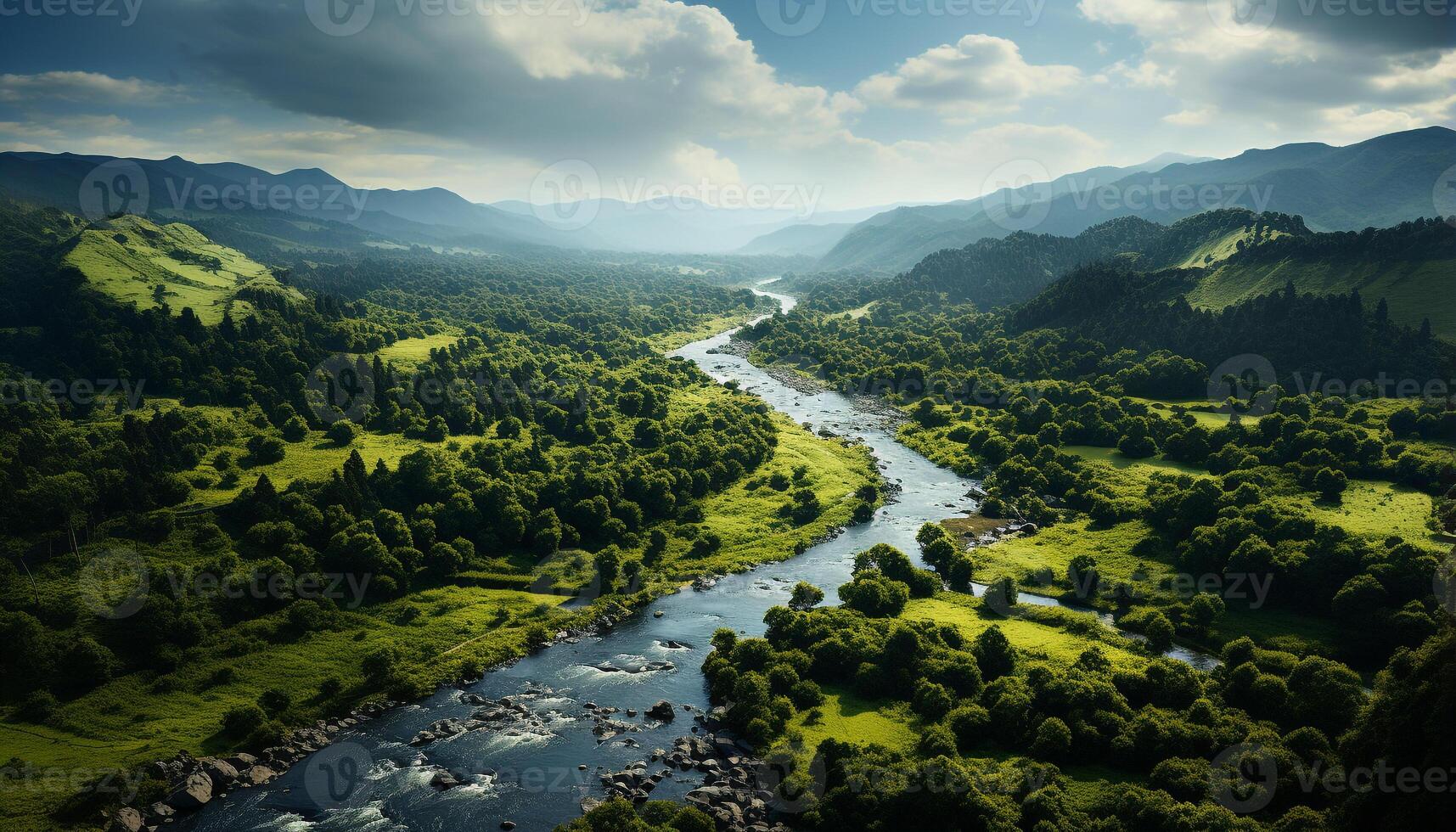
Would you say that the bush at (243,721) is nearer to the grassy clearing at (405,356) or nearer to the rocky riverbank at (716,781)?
the rocky riverbank at (716,781)

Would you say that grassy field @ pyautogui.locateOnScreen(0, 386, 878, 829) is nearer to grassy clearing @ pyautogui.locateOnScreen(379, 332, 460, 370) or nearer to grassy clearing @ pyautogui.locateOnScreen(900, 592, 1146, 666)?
grassy clearing @ pyautogui.locateOnScreen(900, 592, 1146, 666)

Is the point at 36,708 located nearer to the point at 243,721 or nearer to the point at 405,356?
the point at 243,721

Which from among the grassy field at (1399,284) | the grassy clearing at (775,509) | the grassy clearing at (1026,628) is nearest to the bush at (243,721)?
the grassy clearing at (775,509)

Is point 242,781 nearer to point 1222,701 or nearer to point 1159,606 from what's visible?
point 1222,701

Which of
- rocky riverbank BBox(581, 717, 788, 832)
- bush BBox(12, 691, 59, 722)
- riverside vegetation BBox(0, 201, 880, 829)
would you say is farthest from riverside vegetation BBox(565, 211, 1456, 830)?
bush BBox(12, 691, 59, 722)

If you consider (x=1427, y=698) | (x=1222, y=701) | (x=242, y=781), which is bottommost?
(x=242, y=781)

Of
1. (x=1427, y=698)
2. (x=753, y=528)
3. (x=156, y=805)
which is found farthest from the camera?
(x=753, y=528)

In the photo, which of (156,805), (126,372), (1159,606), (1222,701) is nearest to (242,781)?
(156,805)

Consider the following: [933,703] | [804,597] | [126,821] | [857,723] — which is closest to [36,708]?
[126,821]

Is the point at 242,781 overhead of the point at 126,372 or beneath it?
beneath
